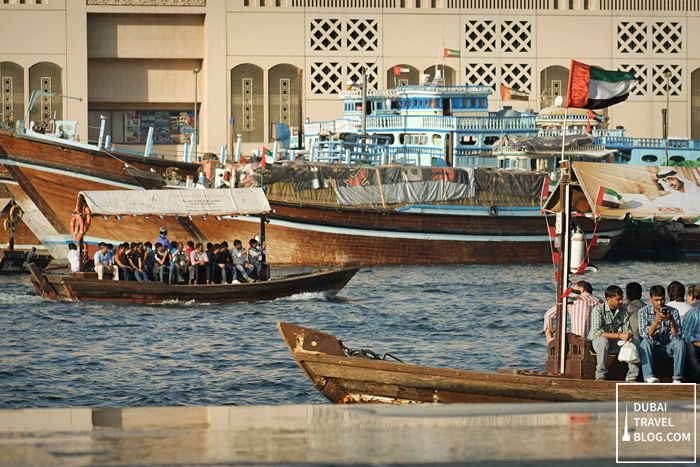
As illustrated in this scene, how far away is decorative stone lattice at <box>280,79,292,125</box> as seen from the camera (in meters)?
57.6

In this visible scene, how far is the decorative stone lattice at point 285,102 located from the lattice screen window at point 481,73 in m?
9.56

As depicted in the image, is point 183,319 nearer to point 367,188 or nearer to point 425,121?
point 367,188

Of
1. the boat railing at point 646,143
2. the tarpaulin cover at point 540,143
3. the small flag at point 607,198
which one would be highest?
the boat railing at point 646,143

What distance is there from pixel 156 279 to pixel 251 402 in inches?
388

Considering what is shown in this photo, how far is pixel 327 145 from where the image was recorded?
40125mm

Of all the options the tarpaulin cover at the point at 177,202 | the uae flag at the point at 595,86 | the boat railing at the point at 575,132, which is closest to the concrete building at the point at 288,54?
the boat railing at the point at 575,132

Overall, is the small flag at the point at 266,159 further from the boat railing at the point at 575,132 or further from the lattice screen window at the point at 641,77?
the lattice screen window at the point at 641,77

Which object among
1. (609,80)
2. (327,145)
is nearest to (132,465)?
(609,80)

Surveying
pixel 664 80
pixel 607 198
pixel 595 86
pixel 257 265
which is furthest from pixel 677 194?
pixel 664 80

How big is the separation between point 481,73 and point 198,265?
36935 millimetres

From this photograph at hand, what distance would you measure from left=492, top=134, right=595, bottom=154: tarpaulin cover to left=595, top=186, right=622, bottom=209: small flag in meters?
25.4

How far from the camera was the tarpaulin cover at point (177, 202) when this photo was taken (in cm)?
2445

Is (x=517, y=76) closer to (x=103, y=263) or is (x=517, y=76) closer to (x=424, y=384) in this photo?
(x=103, y=263)

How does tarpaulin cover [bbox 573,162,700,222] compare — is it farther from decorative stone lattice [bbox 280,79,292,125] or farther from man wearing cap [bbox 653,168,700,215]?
decorative stone lattice [bbox 280,79,292,125]
